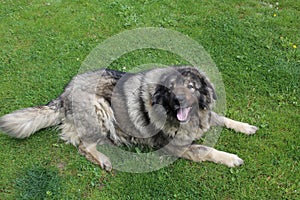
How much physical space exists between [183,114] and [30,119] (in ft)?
6.69

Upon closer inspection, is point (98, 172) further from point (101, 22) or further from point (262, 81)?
point (101, 22)

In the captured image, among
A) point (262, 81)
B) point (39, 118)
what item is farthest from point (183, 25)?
point (39, 118)

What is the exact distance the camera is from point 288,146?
4223mm

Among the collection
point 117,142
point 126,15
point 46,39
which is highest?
point 126,15

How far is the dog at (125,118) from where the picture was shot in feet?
12.7

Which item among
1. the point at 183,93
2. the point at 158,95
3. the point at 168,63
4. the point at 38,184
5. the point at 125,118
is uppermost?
the point at 183,93

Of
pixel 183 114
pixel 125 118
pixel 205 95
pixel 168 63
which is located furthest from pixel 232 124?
pixel 168 63

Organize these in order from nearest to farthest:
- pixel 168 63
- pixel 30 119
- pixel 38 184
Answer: pixel 38 184 → pixel 30 119 → pixel 168 63

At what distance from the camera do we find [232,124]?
4477 mm

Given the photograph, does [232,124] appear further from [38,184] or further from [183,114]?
[38,184]

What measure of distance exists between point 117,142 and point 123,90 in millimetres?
786

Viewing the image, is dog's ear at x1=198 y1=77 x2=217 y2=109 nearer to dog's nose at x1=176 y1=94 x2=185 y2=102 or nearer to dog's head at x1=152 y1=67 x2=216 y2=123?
dog's head at x1=152 y1=67 x2=216 y2=123

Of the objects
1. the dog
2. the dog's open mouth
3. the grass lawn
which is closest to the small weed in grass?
the grass lawn

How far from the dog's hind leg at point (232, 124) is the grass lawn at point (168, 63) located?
106 millimetres
